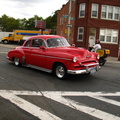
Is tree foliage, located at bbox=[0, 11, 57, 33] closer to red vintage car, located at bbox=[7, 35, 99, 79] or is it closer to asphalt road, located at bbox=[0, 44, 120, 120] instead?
red vintage car, located at bbox=[7, 35, 99, 79]

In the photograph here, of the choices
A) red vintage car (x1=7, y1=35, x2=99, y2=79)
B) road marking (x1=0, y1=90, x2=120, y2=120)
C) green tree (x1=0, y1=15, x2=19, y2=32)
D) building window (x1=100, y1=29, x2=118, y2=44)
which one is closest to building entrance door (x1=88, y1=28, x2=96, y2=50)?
building window (x1=100, y1=29, x2=118, y2=44)

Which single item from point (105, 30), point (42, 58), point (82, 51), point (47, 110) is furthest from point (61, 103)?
point (105, 30)

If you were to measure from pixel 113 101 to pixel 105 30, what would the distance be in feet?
68.8

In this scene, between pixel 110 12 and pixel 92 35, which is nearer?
pixel 92 35

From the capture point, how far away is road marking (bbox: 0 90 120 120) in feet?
12.4

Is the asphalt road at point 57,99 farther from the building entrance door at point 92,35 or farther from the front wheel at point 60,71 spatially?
the building entrance door at point 92,35

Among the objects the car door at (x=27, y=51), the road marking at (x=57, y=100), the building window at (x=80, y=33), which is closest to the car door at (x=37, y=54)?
the car door at (x=27, y=51)

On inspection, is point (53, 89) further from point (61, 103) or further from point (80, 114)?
point (80, 114)

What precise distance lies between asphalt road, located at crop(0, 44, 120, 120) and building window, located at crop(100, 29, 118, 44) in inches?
723

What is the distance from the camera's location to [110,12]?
2462cm

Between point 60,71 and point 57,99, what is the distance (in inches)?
91.6

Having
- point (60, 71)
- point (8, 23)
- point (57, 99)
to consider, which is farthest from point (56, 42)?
point (8, 23)

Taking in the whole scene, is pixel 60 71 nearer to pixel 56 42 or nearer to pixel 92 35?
pixel 56 42

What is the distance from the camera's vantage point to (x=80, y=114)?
3.85 meters
